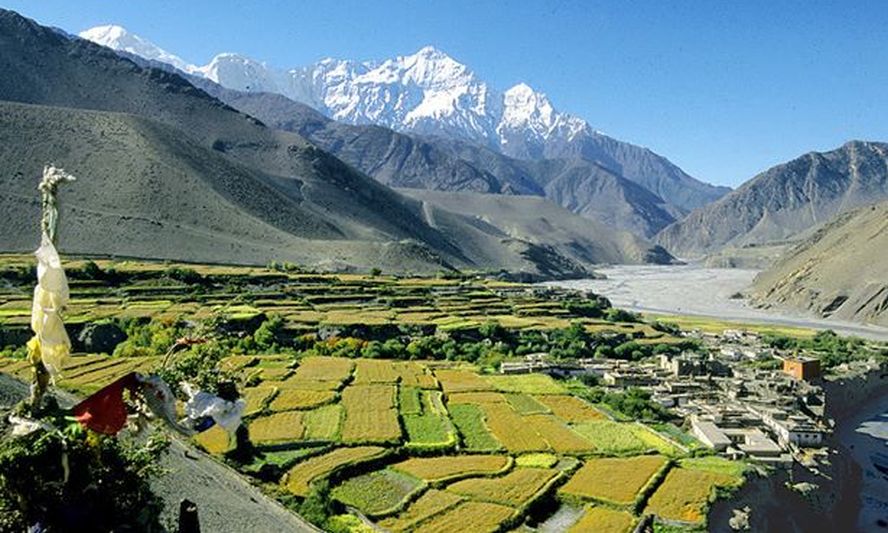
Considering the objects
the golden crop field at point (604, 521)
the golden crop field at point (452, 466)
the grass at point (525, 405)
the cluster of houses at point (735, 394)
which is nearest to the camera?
the golden crop field at point (604, 521)

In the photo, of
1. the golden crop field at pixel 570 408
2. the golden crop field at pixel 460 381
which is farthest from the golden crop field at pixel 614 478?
the golden crop field at pixel 460 381

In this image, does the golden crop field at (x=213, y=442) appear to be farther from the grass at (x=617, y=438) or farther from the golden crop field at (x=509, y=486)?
the grass at (x=617, y=438)

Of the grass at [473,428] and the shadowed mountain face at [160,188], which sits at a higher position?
the shadowed mountain face at [160,188]

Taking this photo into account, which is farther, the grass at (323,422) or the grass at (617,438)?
the grass at (617,438)

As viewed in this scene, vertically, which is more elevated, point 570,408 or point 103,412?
point 103,412

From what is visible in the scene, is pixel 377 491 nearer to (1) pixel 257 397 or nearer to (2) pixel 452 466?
(2) pixel 452 466

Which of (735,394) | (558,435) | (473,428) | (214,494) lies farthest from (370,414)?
(735,394)

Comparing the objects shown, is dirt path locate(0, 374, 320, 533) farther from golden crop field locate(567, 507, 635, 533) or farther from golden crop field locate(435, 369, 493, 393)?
golden crop field locate(435, 369, 493, 393)
